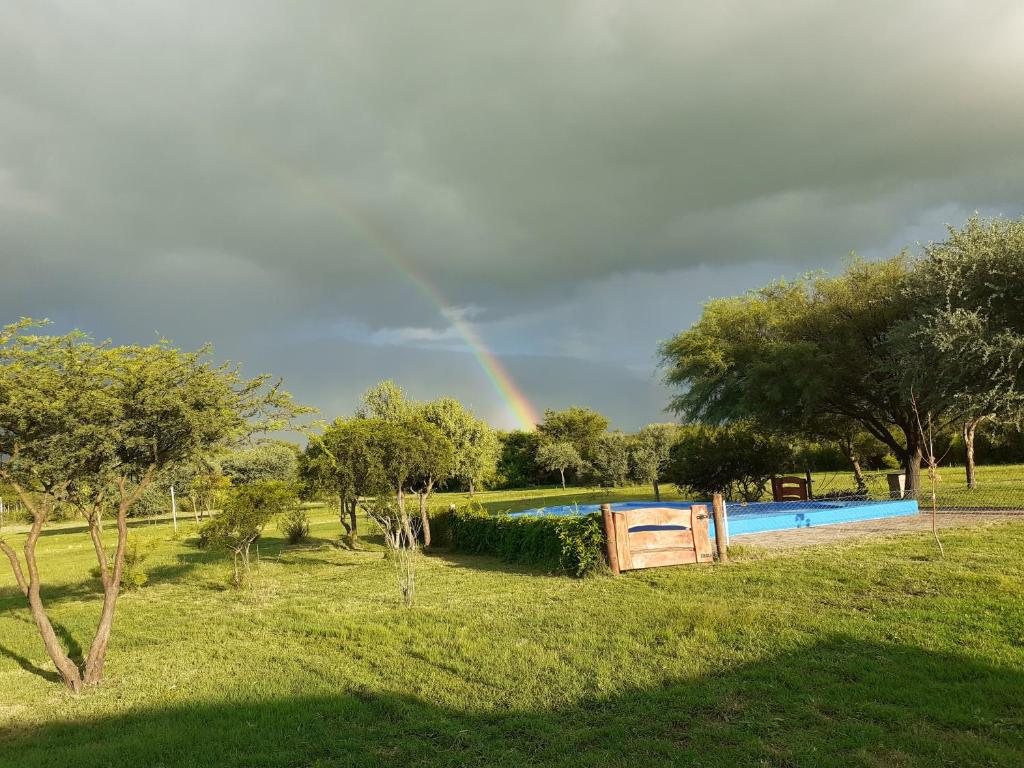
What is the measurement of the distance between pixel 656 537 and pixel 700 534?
94 cm

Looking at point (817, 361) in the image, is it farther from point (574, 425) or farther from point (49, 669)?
point (574, 425)

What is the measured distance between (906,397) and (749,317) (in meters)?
8.96

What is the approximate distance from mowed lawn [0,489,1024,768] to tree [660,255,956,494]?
10.1 metres

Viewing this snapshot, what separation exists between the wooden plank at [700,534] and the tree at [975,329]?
7.28m

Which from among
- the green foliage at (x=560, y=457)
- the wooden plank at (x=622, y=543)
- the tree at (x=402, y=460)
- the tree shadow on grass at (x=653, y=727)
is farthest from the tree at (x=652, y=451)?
the tree shadow on grass at (x=653, y=727)

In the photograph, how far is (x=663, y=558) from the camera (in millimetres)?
11625

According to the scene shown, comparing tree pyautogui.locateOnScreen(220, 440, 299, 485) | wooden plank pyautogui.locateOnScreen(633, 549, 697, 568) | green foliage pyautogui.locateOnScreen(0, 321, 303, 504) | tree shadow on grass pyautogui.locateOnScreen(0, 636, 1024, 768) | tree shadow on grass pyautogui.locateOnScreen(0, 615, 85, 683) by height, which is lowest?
tree shadow on grass pyautogui.locateOnScreen(0, 615, 85, 683)

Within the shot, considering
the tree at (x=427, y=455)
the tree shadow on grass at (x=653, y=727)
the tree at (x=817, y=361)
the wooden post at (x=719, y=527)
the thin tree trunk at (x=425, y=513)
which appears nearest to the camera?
the tree shadow on grass at (x=653, y=727)

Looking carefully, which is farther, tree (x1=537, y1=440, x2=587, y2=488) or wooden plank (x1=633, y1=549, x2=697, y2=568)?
tree (x1=537, y1=440, x2=587, y2=488)

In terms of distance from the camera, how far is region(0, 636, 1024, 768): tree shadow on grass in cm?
425

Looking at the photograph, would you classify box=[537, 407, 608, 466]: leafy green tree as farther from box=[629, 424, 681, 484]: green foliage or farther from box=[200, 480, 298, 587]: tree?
box=[200, 480, 298, 587]: tree

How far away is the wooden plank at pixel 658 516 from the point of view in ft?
38.4

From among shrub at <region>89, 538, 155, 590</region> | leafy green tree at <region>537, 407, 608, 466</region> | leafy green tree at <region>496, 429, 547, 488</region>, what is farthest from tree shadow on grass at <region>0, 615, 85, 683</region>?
leafy green tree at <region>537, 407, 608, 466</region>

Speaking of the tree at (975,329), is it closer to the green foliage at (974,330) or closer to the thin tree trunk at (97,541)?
the green foliage at (974,330)
